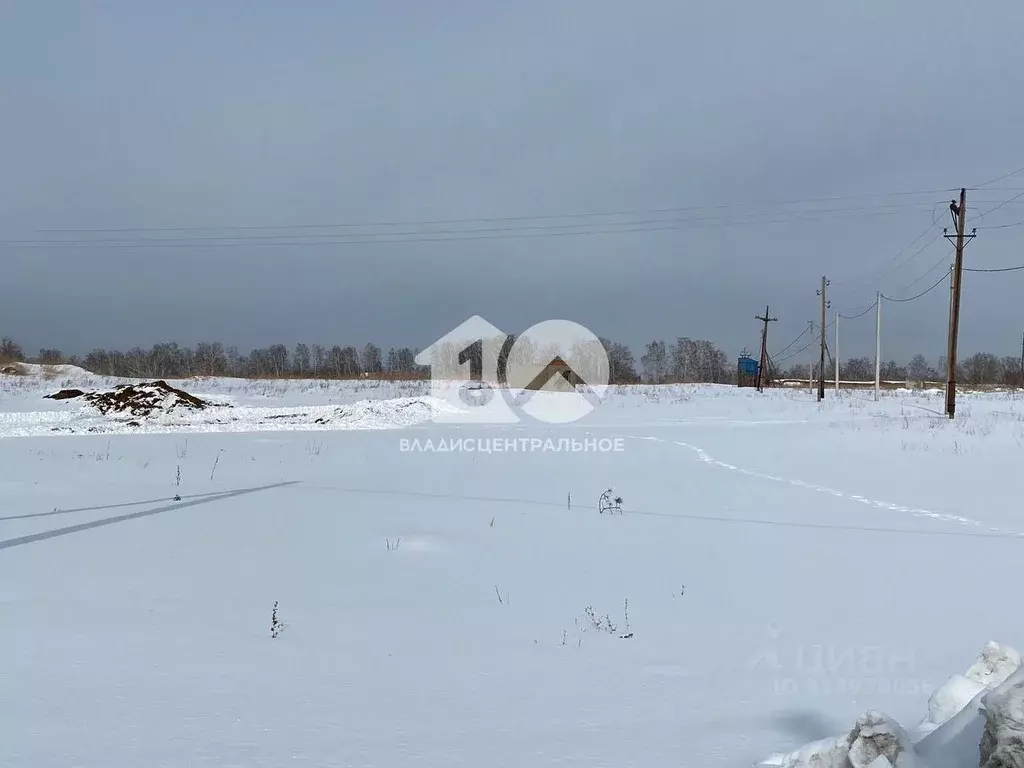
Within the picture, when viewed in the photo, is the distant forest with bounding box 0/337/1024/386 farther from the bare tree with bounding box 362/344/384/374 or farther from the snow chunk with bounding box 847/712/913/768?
the snow chunk with bounding box 847/712/913/768

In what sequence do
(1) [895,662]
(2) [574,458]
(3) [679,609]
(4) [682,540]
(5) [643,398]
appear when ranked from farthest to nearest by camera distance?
1. (5) [643,398]
2. (2) [574,458]
3. (4) [682,540]
4. (3) [679,609]
5. (1) [895,662]

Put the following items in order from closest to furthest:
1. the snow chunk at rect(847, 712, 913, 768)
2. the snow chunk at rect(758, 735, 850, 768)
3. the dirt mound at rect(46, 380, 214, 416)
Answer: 1. the snow chunk at rect(847, 712, 913, 768)
2. the snow chunk at rect(758, 735, 850, 768)
3. the dirt mound at rect(46, 380, 214, 416)

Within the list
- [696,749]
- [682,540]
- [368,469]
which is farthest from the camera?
[368,469]

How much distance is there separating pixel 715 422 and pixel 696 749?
22012mm

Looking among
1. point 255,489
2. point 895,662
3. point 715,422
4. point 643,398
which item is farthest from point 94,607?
point 643,398

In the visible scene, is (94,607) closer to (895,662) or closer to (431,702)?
(431,702)

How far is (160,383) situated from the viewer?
24.5 meters

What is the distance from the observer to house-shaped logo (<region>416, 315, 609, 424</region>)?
1167 inches

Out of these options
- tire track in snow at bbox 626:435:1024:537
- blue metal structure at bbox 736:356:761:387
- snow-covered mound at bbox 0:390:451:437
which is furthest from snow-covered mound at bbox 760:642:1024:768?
blue metal structure at bbox 736:356:761:387

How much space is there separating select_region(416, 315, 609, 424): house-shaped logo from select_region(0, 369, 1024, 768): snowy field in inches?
621

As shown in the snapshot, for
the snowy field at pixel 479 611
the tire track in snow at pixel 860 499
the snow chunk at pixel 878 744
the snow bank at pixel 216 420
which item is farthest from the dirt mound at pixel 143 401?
the snow chunk at pixel 878 744

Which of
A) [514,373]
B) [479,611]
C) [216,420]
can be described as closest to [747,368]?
[514,373]

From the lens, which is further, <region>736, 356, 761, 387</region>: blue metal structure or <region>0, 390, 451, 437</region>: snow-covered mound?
<region>736, 356, 761, 387</region>: blue metal structure

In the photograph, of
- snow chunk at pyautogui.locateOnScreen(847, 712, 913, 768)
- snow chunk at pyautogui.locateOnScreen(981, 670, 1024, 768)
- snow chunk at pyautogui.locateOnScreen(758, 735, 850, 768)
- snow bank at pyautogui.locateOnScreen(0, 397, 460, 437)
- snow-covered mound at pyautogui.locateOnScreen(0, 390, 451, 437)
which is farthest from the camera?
snow-covered mound at pyautogui.locateOnScreen(0, 390, 451, 437)
